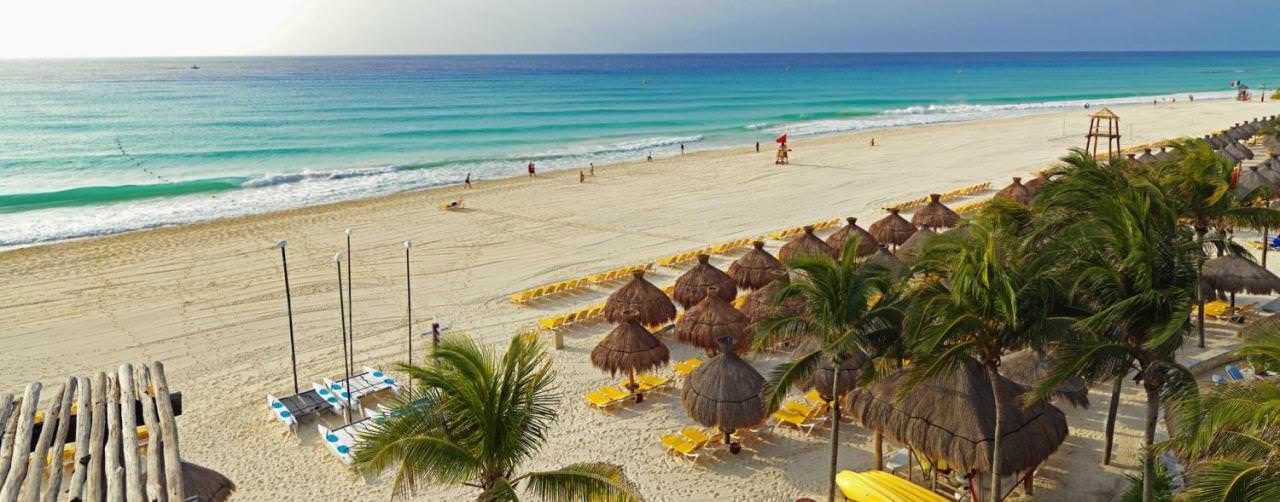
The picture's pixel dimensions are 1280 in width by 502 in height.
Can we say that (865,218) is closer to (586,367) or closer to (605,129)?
(586,367)

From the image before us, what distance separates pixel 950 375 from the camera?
7828 millimetres

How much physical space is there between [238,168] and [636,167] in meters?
17.9

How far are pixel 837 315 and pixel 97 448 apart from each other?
602 cm

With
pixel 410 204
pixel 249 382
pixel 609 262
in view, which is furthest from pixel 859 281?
pixel 410 204

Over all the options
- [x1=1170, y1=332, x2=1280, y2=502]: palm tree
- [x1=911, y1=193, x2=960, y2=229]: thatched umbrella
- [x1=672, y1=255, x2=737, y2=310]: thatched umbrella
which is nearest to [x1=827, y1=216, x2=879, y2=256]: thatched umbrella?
[x1=911, y1=193, x2=960, y2=229]: thatched umbrella

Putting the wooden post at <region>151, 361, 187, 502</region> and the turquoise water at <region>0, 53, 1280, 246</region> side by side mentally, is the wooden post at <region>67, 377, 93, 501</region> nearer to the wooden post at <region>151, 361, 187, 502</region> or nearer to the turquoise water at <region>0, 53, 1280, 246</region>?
the wooden post at <region>151, 361, 187, 502</region>

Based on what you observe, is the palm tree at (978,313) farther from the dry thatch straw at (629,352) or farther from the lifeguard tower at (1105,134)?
the lifeguard tower at (1105,134)

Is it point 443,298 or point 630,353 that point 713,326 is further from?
point 443,298

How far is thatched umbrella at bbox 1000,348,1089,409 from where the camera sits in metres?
9.55

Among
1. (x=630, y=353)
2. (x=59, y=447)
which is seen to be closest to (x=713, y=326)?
(x=630, y=353)

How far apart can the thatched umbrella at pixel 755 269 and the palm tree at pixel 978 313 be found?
25.7 ft

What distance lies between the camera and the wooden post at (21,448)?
5328mm

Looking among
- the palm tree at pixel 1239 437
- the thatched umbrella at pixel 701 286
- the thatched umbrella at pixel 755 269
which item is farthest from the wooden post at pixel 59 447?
the thatched umbrella at pixel 755 269

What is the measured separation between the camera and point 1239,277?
12.7 metres
